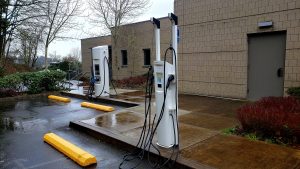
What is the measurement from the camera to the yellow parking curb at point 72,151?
14.1 ft

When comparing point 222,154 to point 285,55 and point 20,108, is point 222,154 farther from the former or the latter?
point 20,108

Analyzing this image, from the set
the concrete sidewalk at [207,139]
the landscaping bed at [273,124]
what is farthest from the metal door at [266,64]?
the landscaping bed at [273,124]

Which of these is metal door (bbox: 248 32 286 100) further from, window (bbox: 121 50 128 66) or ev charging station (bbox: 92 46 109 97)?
window (bbox: 121 50 128 66)

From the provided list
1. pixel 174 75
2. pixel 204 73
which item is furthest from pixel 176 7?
pixel 174 75

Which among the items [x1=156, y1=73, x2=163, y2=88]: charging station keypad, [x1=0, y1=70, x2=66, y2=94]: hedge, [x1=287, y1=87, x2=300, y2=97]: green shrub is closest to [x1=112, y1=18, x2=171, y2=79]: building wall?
[x1=0, y1=70, x2=66, y2=94]: hedge

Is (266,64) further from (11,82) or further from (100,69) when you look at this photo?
(11,82)

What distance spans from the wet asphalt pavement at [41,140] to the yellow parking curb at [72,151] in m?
0.08

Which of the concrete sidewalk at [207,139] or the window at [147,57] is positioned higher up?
the window at [147,57]

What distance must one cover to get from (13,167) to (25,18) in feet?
45.3

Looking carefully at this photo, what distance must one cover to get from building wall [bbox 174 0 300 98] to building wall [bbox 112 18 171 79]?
7.41 metres

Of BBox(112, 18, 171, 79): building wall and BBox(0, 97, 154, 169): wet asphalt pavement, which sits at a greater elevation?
BBox(112, 18, 171, 79): building wall

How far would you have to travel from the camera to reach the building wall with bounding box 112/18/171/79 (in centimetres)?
1828

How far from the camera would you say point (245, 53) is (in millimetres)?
8766

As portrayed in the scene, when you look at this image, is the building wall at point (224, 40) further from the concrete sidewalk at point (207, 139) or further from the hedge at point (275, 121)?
the hedge at point (275, 121)
